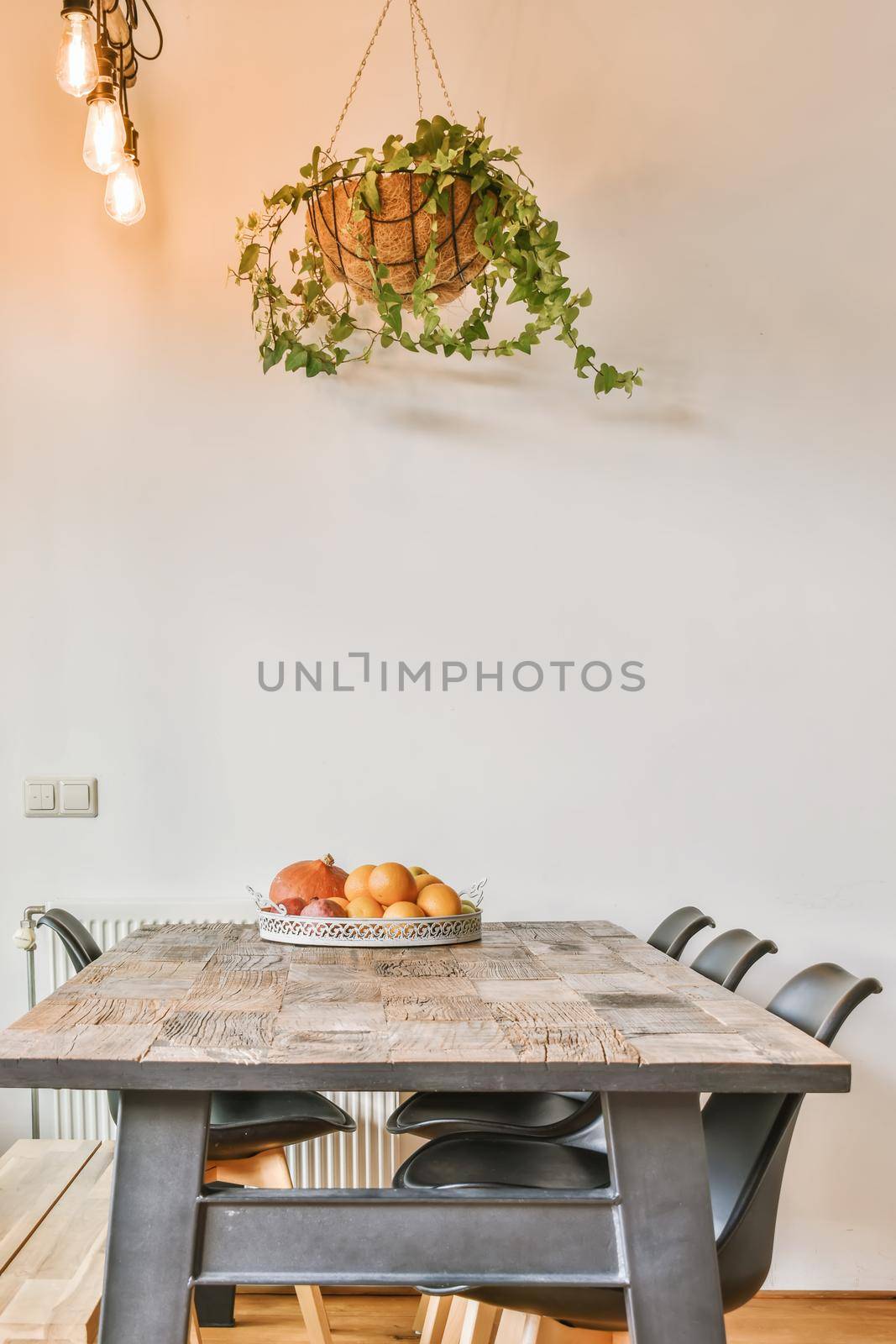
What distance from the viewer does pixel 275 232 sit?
7.62 feet

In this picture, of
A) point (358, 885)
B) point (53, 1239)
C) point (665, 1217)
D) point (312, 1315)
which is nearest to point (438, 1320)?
point (312, 1315)

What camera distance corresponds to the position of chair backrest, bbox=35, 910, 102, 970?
76.4 inches

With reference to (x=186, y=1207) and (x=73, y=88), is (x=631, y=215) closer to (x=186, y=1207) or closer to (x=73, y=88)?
(x=73, y=88)

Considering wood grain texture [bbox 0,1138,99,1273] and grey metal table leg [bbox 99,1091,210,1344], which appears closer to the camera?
grey metal table leg [bbox 99,1091,210,1344]

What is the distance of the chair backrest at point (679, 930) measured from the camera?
2152mm

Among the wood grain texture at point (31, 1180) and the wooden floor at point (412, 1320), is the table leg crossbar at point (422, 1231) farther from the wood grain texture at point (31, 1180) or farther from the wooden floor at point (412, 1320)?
the wooden floor at point (412, 1320)

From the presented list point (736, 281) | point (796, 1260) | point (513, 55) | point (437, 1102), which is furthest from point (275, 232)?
point (796, 1260)

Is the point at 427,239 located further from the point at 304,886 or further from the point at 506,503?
the point at 304,886

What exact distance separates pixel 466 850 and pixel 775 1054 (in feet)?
4.76

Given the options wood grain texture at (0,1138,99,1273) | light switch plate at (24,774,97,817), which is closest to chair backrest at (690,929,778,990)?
wood grain texture at (0,1138,99,1273)

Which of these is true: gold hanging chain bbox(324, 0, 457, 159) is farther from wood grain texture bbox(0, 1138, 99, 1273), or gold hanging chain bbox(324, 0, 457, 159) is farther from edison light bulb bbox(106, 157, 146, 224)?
wood grain texture bbox(0, 1138, 99, 1273)

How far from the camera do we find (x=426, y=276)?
1.93 metres

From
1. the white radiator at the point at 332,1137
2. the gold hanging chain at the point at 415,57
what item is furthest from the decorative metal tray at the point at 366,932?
the gold hanging chain at the point at 415,57
